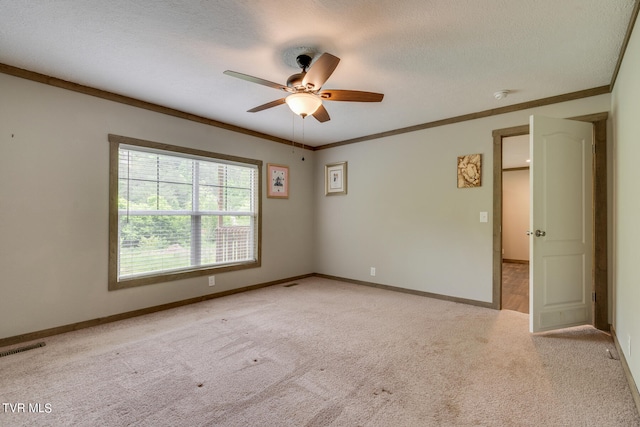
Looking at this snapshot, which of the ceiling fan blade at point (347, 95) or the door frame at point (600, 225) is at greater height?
the ceiling fan blade at point (347, 95)

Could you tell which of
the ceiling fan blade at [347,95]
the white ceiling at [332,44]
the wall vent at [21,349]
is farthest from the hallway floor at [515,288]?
the wall vent at [21,349]

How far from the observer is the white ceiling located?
6.25 feet

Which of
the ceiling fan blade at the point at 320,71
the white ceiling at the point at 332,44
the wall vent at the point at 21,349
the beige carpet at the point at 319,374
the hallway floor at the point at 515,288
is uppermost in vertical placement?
the white ceiling at the point at 332,44

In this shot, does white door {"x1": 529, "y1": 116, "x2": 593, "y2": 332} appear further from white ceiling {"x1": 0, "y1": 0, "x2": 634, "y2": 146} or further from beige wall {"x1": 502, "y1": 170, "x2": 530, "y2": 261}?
beige wall {"x1": 502, "y1": 170, "x2": 530, "y2": 261}

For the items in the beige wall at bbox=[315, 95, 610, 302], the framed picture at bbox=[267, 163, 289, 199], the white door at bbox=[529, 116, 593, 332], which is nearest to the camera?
the white door at bbox=[529, 116, 593, 332]

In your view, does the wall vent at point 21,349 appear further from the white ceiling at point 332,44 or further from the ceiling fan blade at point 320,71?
the ceiling fan blade at point 320,71

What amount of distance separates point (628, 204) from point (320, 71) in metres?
2.39

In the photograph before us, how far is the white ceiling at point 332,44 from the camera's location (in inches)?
75.0

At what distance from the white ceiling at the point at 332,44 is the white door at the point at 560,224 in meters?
0.56

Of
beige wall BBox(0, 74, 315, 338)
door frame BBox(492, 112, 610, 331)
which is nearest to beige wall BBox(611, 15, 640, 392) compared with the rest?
door frame BBox(492, 112, 610, 331)

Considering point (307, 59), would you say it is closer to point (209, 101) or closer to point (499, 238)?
point (209, 101)

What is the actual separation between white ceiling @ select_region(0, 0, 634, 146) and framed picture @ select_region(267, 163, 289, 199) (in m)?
1.61

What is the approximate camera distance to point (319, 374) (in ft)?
7.12

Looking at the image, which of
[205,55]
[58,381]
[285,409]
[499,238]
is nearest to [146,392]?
[58,381]
